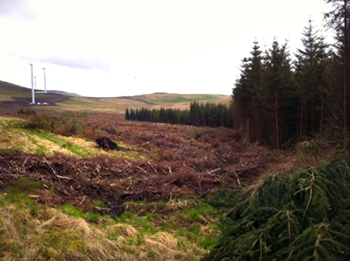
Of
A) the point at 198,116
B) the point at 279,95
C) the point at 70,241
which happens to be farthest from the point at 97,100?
the point at 70,241

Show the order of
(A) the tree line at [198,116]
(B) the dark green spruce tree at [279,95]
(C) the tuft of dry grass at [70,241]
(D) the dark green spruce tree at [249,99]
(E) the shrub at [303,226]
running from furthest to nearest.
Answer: (A) the tree line at [198,116] → (D) the dark green spruce tree at [249,99] → (B) the dark green spruce tree at [279,95] → (C) the tuft of dry grass at [70,241] → (E) the shrub at [303,226]

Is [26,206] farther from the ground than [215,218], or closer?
farther from the ground

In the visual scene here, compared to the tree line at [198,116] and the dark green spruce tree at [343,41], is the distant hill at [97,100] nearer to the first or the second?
the tree line at [198,116]

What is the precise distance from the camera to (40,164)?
1246cm

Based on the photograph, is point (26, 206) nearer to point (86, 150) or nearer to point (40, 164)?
point (40, 164)

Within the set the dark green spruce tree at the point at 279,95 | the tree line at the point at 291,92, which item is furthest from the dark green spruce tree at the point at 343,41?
the dark green spruce tree at the point at 279,95

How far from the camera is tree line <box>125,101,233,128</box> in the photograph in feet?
195

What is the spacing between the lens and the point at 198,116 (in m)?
67.1

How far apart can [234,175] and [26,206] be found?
9991mm

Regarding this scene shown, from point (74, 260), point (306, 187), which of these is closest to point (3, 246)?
point (74, 260)

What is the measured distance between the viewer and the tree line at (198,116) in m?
59.3

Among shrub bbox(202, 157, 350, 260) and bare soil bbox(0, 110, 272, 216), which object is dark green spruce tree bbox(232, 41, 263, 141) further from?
shrub bbox(202, 157, 350, 260)

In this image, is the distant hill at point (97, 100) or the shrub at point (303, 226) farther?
the distant hill at point (97, 100)

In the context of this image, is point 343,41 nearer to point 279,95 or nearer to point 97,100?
point 279,95
